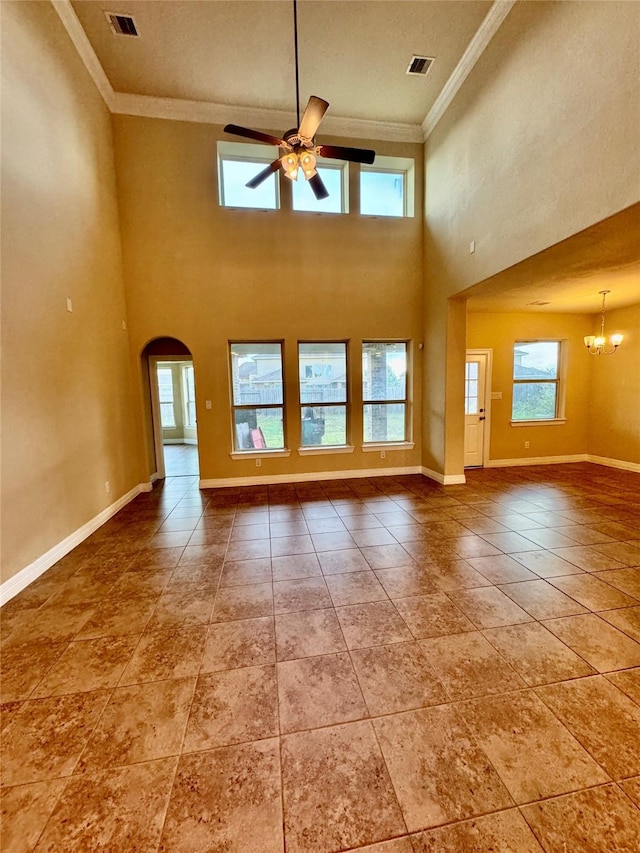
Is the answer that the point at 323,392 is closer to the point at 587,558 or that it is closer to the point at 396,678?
the point at 587,558

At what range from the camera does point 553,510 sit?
13.1 ft

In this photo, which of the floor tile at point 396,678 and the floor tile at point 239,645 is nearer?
the floor tile at point 396,678

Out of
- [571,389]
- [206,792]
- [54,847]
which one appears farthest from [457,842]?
[571,389]

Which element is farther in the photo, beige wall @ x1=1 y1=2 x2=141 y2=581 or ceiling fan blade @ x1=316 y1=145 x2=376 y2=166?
ceiling fan blade @ x1=316 y1=145 x2=376 y2=166

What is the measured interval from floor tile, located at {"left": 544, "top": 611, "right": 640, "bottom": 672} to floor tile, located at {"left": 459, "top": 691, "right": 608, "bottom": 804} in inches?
20.2

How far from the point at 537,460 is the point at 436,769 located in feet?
20.6

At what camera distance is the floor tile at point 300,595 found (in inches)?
91.4

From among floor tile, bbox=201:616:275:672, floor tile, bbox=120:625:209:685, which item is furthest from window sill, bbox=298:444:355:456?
floor tile, bbox=120:625:209:685

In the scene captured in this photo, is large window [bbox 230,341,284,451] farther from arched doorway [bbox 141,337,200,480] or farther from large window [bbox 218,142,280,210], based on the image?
large window [bbox 218,142,280,210]

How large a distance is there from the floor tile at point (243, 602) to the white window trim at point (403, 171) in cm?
536

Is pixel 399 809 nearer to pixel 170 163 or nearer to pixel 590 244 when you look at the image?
pixel 590 244

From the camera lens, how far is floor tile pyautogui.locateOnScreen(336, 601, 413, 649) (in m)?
1.99

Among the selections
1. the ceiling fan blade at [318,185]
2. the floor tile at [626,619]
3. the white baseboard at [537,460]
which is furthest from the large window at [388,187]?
the floor tile at [626,619]

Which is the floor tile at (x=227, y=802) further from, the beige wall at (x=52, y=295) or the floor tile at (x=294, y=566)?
the beige wall at (x=52, y=295)
